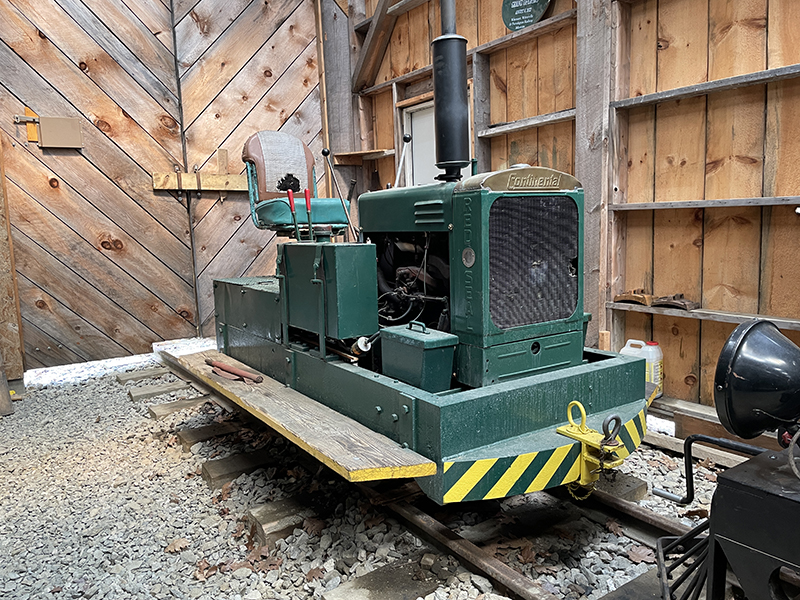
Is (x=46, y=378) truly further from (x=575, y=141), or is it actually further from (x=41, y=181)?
(x=575, y=141)

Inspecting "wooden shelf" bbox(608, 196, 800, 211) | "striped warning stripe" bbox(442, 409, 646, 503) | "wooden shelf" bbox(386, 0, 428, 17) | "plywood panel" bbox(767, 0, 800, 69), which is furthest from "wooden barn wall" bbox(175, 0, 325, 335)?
"striped warning stripe" bbox(442, 409, 646, 503)

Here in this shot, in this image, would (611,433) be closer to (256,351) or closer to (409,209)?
(409,209)

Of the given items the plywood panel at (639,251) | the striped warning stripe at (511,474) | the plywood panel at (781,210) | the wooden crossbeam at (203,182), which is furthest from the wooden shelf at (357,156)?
the striped warning stripe at (511,474)

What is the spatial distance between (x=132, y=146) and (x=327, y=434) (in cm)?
400

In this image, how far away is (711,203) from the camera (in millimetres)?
3100

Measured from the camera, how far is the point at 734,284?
3211mm

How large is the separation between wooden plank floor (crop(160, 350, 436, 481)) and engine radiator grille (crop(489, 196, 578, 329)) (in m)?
0.62

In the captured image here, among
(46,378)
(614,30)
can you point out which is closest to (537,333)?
(614,30)

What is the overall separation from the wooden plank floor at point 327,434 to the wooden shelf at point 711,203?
215cm

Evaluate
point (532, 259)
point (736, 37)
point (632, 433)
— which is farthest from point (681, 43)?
point (632, 433)

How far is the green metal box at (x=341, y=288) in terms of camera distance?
2377 mm

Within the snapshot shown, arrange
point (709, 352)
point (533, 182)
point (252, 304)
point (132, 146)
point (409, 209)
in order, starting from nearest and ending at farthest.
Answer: point (533, 182) < point (409, 209) < point (252, 304) < point (709, 352) < point (132, 146)

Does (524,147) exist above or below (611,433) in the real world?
above

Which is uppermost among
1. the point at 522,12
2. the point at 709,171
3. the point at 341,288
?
the point at 522,12
